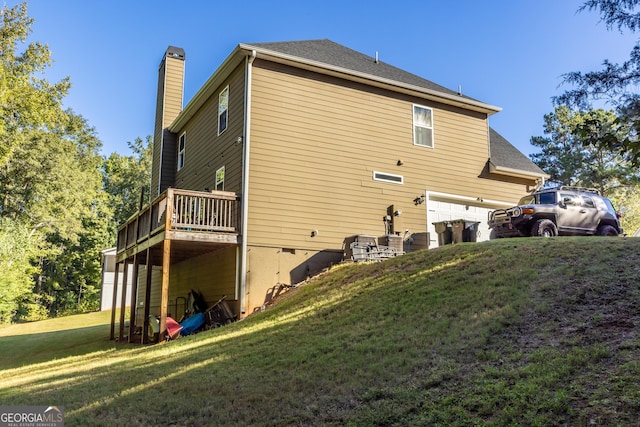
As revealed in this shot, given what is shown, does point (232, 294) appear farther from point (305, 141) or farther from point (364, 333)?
point (364, 333)

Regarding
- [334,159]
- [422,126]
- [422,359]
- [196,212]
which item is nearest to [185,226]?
[196,212]

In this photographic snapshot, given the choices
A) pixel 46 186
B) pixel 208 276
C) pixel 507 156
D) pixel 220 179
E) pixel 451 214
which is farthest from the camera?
pixel 46 186

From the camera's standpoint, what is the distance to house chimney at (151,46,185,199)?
1774 cm

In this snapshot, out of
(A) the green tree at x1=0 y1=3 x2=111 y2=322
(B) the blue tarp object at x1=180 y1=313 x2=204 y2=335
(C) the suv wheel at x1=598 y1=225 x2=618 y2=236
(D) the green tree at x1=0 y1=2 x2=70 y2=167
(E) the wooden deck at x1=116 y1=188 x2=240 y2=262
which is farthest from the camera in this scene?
(A) the green tree at x1=0 y1=3 x2=111 y2=322

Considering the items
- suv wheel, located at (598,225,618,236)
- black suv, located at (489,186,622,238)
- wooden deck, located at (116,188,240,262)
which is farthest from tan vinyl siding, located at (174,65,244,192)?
suv wheel, located at (598,225,618,236)

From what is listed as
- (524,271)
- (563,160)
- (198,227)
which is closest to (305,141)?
(198,227)

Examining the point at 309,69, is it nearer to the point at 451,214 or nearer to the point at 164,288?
the point at 451,214

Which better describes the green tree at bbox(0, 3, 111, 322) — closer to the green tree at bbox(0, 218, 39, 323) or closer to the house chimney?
the green tree at bbox(0, 218, 39, 323)

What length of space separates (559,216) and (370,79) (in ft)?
20.4

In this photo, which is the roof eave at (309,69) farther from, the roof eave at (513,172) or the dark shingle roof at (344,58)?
the roof eave at (513,172)

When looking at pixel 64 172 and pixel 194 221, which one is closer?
pixel 194 221

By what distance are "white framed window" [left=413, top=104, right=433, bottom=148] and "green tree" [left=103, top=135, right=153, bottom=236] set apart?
102 feet

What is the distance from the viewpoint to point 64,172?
2811 centimetres

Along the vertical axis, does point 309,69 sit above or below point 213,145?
above
